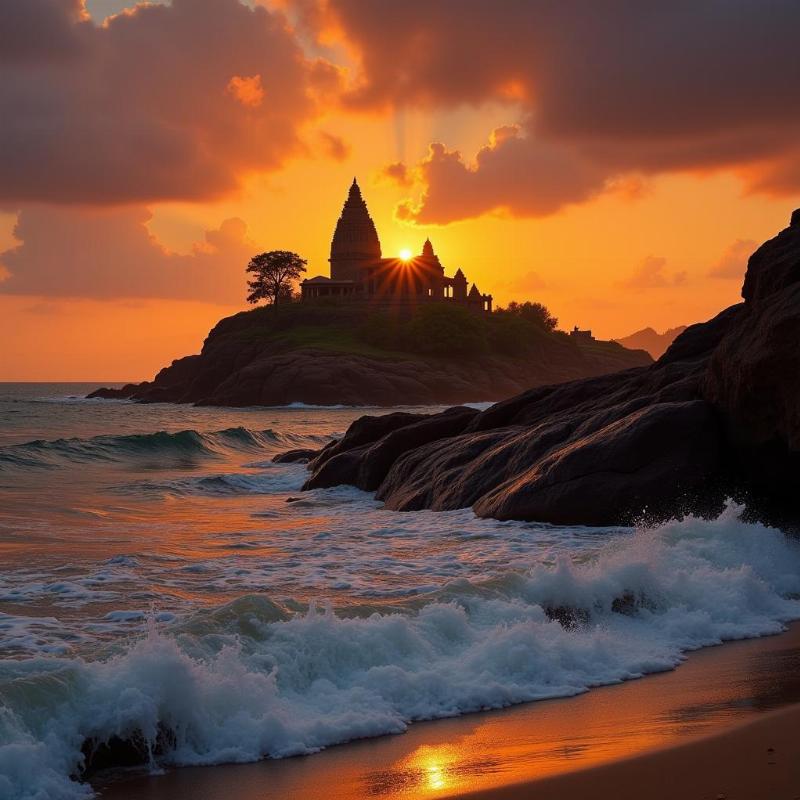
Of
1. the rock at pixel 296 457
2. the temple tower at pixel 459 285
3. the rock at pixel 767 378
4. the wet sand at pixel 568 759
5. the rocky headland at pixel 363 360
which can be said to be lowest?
the wet sand at pixel 568 759

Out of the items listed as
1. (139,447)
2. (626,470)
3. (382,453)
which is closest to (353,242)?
(139,447)

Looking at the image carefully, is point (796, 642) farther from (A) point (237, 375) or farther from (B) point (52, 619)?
(A) point (237, 375)

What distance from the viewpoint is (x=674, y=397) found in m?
17.3

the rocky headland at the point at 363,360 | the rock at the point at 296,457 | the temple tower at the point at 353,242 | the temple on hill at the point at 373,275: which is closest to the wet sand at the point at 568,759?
the rock at the point at 296,457

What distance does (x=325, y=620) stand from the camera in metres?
8.93

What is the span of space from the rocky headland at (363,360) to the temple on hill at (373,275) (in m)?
6.57

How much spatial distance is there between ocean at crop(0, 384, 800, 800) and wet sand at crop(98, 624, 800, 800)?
31cm

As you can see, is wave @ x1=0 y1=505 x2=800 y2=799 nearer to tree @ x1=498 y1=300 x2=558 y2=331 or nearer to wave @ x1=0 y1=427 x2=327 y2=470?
wave @ x1=0 y1=427 x2=327 y2=470

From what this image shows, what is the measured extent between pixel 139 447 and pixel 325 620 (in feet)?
116

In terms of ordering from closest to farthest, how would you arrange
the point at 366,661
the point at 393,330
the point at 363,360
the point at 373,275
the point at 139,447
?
1. the point at 366,661
2. the point at 139,447
3. the point at 363,360
4. the point at 393,330
5. the point at 373,275

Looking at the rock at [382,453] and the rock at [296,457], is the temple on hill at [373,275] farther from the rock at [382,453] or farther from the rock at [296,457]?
the rock at [382,453]

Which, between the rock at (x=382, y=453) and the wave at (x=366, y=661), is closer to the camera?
the wave at (x=366, y=661)

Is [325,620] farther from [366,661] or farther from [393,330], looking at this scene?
[393,330]

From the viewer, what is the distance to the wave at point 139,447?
111 ft
